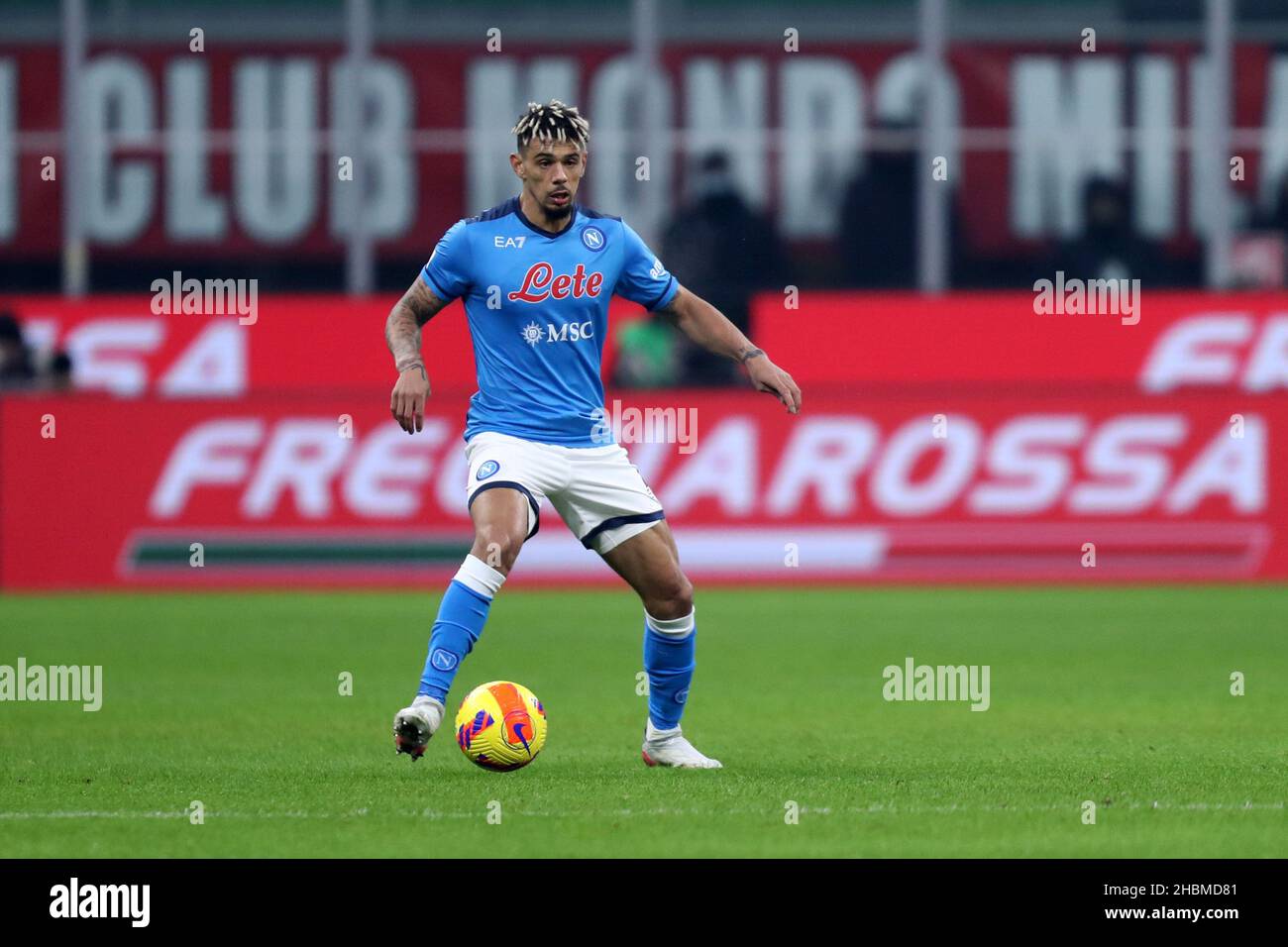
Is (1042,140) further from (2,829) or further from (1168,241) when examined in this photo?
(2,829)

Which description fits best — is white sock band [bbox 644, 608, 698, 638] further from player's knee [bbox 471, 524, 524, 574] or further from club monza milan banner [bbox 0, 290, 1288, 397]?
club monza milan banner [bbox 0, 290, 1288, 397]

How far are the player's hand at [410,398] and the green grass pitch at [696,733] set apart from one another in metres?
1.29

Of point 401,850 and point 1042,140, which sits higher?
point 1042,140

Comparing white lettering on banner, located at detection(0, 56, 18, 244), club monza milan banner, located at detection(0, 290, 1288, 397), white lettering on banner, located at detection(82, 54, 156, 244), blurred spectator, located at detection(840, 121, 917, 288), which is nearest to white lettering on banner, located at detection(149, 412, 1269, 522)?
club monza milan banner, located at detection(0, 290, 1288, 397)

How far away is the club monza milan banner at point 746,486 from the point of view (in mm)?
17359

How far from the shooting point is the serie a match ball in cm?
849

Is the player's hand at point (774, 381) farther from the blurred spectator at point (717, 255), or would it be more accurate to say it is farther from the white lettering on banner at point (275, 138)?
the white lettering on banner at point (275, 138)

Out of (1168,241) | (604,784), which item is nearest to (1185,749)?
(604,784)

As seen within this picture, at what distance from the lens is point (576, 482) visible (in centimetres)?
876

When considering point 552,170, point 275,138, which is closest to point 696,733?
point 552,170

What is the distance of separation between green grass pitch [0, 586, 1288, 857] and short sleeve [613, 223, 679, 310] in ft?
5.87

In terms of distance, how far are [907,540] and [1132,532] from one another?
166 cm

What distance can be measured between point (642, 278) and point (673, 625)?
4.34ft

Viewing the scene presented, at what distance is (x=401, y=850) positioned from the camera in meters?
6.91
